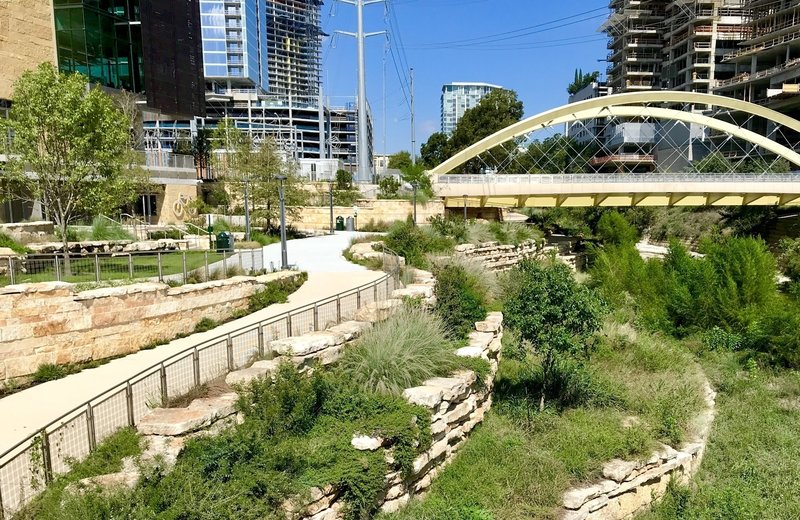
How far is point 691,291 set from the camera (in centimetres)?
1812

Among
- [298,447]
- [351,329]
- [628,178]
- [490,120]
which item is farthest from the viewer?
[490,120]

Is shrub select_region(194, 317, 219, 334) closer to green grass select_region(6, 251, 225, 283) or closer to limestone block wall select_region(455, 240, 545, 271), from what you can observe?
green grass select_region(6, 251, 225, 283)

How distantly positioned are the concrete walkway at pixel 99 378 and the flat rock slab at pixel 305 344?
7.08ft

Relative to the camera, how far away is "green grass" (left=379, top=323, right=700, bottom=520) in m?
6.88

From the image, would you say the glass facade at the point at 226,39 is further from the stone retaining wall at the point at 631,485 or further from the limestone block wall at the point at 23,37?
the stone retaining wall at the point at 631,485

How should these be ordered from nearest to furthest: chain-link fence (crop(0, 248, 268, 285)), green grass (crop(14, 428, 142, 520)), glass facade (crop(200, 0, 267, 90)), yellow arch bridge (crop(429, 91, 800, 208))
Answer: green grass (crop(14, 428, 142, 520)) → chain-link fence (crop(0, 248, 268, 285)) → yellow arch bridge (crop(429, 91, 800, 208)) → glass facade (crop(200, 0, 267, 90))

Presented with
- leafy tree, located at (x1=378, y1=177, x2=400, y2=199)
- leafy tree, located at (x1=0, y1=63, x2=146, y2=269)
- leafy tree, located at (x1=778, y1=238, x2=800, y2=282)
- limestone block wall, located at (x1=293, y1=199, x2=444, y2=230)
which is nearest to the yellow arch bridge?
limestone block wall, located at (x1=293, y1=199, x2=444, y2=230)

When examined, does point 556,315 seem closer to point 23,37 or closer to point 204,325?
point 204,325

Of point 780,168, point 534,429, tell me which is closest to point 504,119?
point 780,168

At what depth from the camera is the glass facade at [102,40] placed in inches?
1051

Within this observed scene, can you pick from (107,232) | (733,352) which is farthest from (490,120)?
(733,352)

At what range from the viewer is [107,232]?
1961cm

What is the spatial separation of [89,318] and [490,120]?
51.7m

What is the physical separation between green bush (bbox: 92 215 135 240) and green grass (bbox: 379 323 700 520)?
15.0 m
